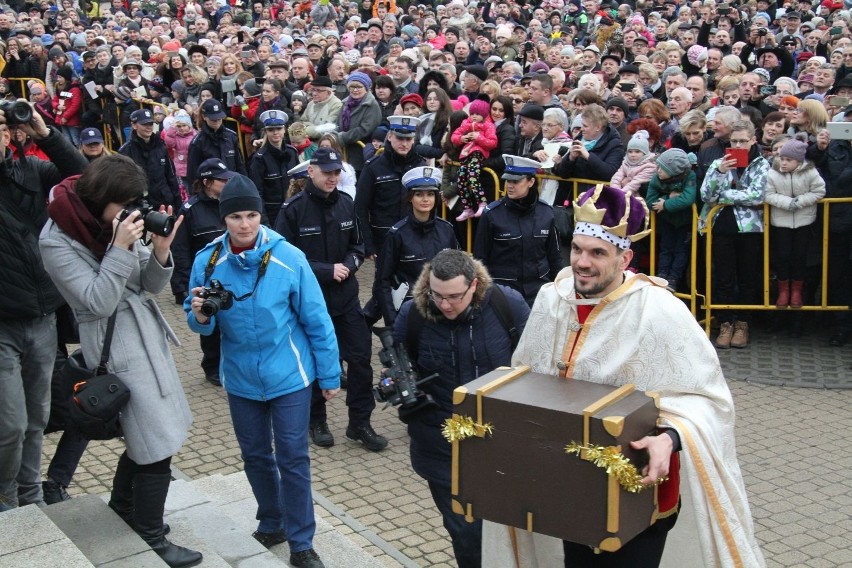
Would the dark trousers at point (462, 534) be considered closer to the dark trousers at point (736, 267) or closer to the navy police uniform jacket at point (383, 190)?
the navy police uniform jacket at point (383, 190)

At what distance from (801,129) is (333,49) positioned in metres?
9.84

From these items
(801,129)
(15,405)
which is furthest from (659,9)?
(15,405)

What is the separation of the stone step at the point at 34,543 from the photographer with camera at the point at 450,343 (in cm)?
159

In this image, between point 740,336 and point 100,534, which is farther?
point 740,336

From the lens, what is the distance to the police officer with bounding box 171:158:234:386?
8875mm

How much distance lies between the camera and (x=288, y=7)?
26.5 m

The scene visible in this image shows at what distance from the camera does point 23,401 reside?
16.9ft

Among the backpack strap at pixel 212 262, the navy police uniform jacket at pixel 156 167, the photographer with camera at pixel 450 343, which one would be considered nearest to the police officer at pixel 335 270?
the backpack strap at pixel 212 262

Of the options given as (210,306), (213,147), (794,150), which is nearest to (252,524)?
(210,306)

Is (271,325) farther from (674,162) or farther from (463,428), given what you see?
(674,162)

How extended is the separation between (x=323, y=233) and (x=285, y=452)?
8.02 feet

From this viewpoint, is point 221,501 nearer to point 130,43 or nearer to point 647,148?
point 647,148

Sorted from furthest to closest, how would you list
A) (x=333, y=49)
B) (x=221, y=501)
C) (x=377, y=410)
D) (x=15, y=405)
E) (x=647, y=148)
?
(x=333, y=49)
(x=647, y=148)
(x=377, y=410)
(x=221, y=501)
(x=15, y=405)

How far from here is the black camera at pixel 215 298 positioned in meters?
5.27
